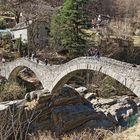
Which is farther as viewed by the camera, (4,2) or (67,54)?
(4,2)

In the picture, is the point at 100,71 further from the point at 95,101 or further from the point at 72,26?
the point at 72,26

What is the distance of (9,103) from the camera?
27.7 meters

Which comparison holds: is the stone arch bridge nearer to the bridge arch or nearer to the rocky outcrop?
the bridge arch

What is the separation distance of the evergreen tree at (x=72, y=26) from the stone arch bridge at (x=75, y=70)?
9841mm

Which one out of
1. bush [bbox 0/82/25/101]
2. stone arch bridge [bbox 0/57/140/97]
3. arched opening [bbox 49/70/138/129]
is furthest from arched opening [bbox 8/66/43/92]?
arched opening [bbox 49/70/138/129]

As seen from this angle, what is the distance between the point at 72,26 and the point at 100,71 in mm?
22991

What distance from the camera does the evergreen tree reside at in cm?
4878

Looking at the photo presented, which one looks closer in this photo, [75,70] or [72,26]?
[75,70]

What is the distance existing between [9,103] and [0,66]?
16.6 metres

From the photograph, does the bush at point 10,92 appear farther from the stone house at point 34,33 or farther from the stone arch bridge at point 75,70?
the stone house at point 34,33

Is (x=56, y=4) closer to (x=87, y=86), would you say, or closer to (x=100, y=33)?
(x=100, y=33)

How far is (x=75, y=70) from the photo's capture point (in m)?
30.6

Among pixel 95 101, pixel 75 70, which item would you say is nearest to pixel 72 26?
pixel 95 101

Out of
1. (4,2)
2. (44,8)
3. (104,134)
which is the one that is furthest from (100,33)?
(104,134)
